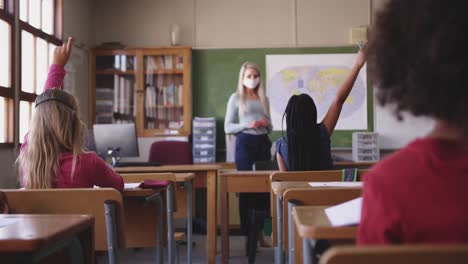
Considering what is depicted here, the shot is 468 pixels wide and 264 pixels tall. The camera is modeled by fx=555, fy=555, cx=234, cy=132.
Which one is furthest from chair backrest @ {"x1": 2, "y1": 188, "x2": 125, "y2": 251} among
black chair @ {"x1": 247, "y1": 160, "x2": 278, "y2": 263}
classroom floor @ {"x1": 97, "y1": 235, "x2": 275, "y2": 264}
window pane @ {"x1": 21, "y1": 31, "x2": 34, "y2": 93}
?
window pane @ {"x1": 21, "y1": 31, "x2": 34, "y2": 93}

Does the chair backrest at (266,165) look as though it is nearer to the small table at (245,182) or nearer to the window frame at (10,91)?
the small table at (245,182)

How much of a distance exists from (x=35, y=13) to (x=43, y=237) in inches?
162

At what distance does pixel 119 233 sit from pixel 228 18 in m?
4.52

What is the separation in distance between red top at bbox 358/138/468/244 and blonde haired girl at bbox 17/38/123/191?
153 centimetres

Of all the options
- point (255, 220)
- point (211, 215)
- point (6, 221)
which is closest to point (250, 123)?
point (211, 215)

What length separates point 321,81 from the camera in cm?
598

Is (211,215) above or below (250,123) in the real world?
below

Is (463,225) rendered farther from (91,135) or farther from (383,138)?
(383,138)

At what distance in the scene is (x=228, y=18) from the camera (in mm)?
6152

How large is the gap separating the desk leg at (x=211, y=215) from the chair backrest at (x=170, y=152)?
1582 millimetres

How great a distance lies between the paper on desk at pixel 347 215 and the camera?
1.10 m

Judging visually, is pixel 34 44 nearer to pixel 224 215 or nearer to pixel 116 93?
pixel 116 93

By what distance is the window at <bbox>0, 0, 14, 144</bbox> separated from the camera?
4016mm

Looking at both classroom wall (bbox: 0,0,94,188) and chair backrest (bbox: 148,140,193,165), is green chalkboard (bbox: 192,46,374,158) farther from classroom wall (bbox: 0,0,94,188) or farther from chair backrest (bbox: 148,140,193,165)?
classroom wall (bbox: 0,0,94,188)
